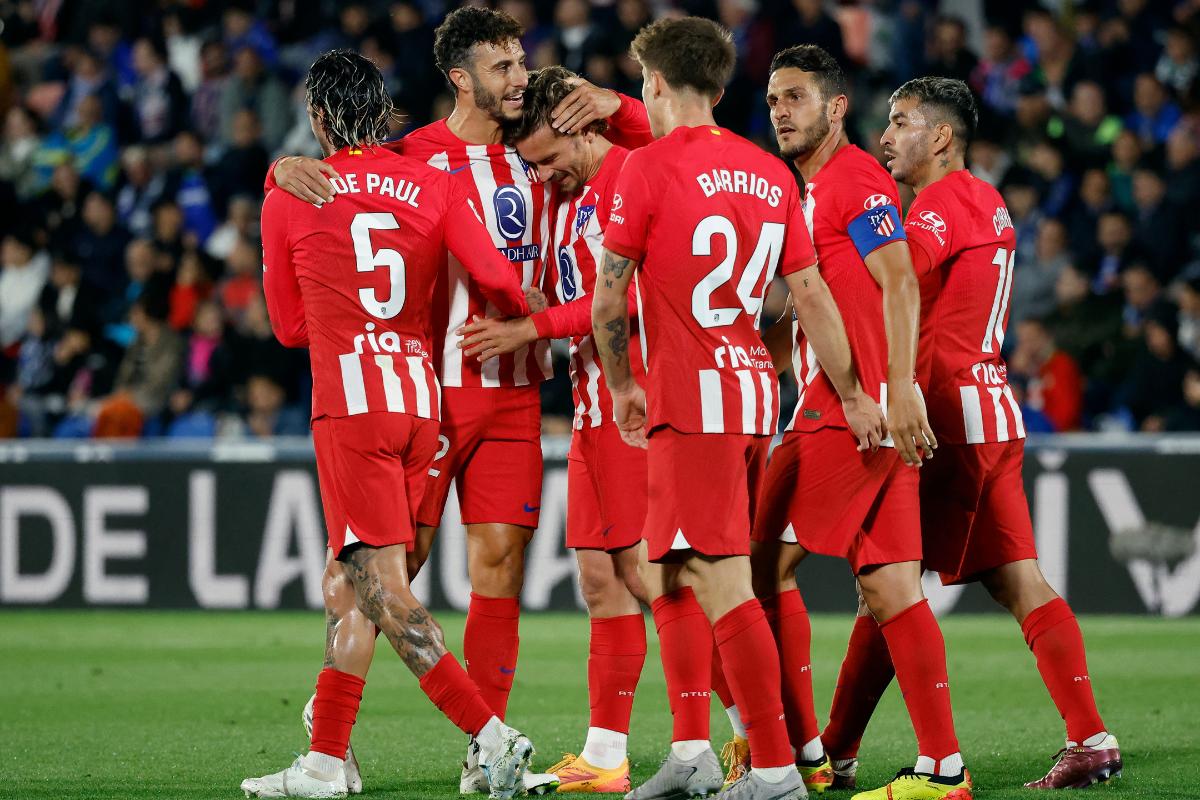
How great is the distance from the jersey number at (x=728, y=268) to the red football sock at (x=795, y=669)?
1.00 m

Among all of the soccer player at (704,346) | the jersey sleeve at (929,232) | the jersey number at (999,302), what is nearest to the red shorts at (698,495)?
the soccer player at (704,346)

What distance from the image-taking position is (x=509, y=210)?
599cm

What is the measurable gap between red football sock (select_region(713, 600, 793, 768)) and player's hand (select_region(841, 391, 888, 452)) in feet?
2.35

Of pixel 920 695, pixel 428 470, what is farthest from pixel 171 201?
pixel 920 695

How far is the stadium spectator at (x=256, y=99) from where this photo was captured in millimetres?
16172

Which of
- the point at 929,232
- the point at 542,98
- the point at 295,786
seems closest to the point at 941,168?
the point at 929,232

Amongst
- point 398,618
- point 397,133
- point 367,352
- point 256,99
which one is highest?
point 256,99

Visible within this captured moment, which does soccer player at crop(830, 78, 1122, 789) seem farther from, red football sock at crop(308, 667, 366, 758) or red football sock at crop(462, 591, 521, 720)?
red football sock at crop(308, 667, 366, 758)

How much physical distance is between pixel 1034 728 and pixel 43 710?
14.0ft

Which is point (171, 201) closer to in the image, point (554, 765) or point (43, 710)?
point (43, 710)

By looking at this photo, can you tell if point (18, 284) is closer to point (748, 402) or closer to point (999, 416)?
point (999, 416)

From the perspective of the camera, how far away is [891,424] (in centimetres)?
524

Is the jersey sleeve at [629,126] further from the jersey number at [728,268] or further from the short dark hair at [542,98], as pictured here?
the jersey number at [728,268]

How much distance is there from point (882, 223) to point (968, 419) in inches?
31.2
